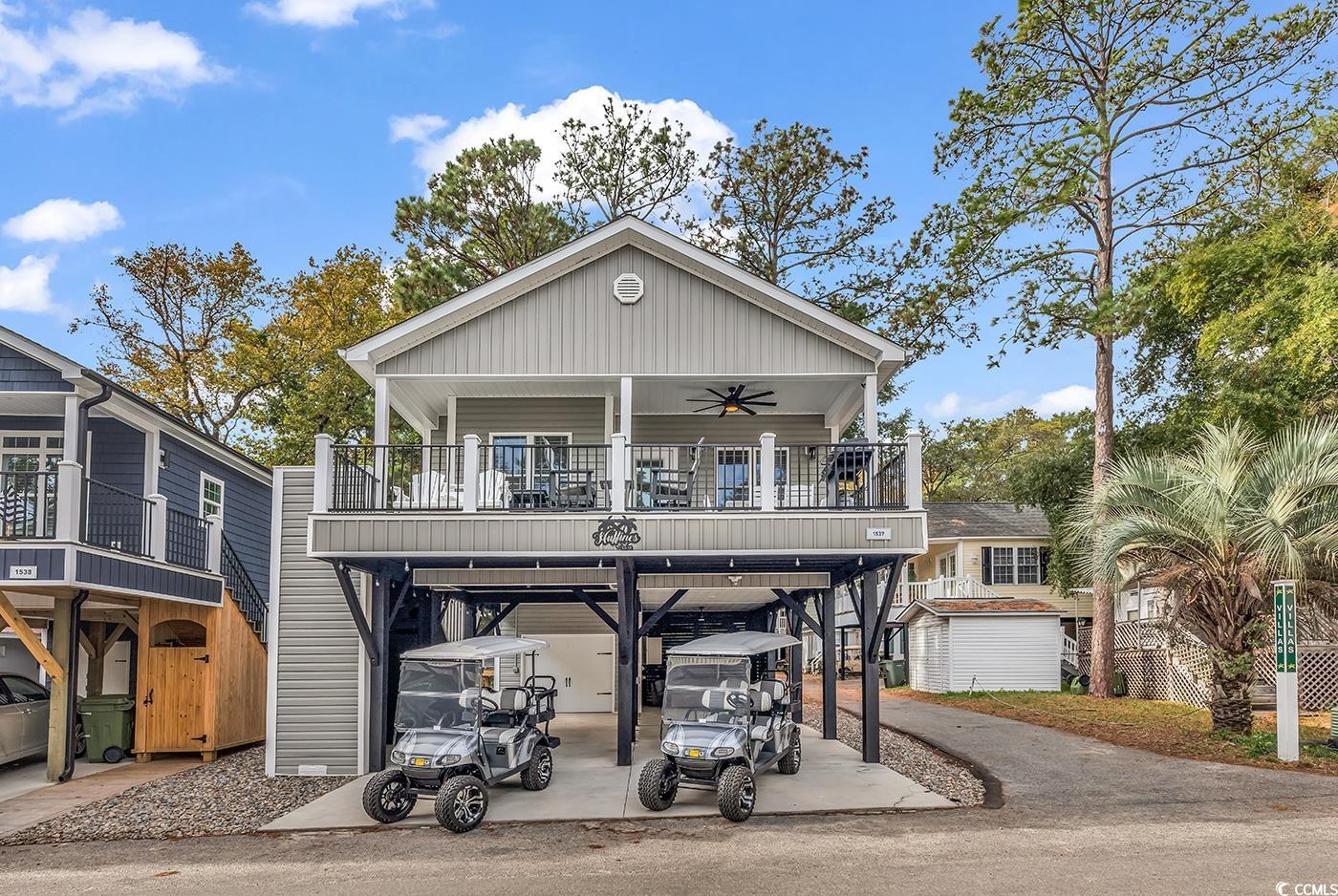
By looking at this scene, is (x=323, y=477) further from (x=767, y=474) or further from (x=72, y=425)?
(x=767, y=474)

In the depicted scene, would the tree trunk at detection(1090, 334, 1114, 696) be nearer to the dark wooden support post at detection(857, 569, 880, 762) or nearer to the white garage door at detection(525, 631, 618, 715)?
the white garage door at detection(525, 631, 618, 715)

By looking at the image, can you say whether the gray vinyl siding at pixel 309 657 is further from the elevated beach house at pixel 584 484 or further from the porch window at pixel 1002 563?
the porch window at pixel 1002 563

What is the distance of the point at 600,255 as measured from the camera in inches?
556

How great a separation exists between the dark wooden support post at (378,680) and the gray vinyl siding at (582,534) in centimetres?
93

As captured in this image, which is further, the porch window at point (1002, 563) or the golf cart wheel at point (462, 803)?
the porch window at point (1002, 563)

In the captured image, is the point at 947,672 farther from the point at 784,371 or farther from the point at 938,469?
the point at 938,469

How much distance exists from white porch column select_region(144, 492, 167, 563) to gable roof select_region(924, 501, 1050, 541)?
76.3 ft

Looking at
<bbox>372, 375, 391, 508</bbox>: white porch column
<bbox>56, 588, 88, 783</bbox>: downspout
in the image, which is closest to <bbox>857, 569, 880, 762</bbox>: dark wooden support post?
<bbox>372, 375, 391, 508</bbox>: white porch column

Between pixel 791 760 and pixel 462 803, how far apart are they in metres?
4.39

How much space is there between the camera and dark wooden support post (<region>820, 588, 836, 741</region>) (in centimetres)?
1582

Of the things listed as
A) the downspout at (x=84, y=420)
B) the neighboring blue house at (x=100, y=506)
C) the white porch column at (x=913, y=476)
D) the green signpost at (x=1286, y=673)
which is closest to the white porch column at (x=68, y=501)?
the neighboring blue house at (x=100, y=506)

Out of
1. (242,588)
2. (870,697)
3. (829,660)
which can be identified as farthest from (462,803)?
(242,588)

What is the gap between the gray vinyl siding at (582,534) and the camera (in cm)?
1240

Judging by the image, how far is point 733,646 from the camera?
11539mm
